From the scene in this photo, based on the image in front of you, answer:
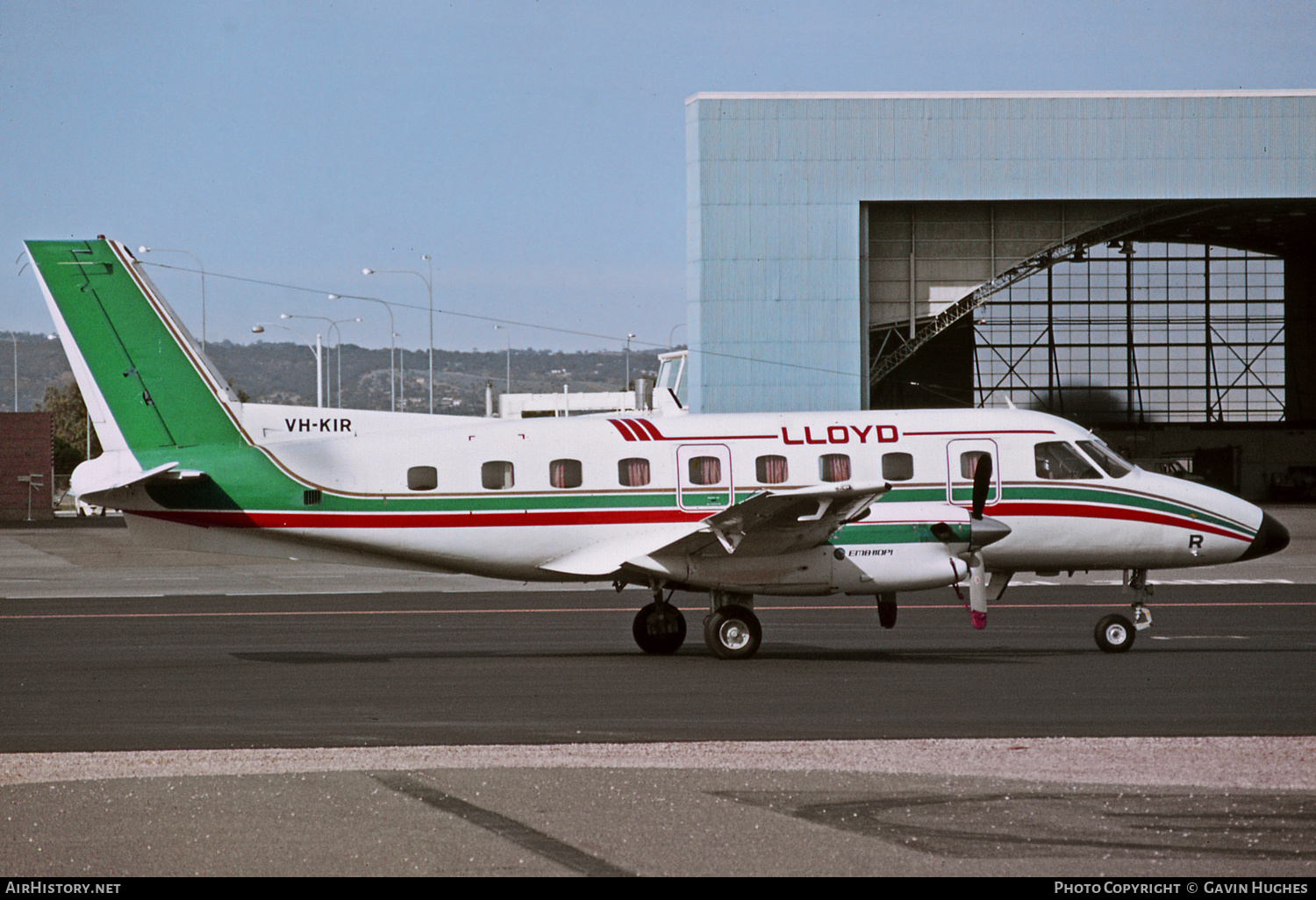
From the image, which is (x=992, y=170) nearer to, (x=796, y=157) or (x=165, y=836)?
(x=796, y=157)

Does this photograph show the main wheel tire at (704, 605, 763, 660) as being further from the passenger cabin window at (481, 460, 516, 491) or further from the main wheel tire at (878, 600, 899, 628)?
the passenger cabin window at (481, 460, 516, 491)

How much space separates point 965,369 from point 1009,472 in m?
61.7

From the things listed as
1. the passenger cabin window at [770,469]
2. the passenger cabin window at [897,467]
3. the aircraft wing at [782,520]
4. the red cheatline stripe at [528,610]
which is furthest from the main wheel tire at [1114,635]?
the red cheatline stripe at [528,610]

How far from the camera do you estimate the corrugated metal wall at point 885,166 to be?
53562 millimetres

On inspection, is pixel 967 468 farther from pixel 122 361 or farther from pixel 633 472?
pixel 122 361

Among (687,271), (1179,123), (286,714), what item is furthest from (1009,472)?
(1179,123)

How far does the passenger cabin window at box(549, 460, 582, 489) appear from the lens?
58.9 ft

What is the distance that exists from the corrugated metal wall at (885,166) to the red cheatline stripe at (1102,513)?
35.5 metres

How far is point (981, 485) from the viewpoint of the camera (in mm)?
17297

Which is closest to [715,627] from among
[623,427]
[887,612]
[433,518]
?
[887,612]

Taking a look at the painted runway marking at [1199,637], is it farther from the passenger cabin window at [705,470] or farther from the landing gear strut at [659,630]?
the landing gear strut at [659,630]

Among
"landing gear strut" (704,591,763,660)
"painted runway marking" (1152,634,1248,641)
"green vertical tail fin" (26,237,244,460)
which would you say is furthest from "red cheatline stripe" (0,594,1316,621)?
"green vertical tail fin" (26,237,244,460)

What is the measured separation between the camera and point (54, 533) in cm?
5550

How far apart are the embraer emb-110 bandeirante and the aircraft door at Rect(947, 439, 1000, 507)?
0.02 m
